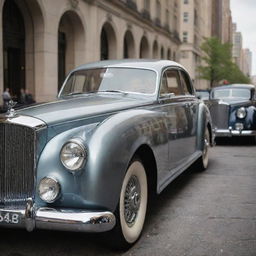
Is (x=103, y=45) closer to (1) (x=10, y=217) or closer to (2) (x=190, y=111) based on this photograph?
(2) (x=190, y=111)

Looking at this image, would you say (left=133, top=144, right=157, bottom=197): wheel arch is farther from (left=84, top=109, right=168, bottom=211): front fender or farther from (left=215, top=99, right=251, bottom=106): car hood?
(left=215, top=99, right=251, bottom=106): car hood

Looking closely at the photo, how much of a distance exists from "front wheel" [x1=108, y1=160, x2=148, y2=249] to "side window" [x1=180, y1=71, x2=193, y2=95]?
110 inches

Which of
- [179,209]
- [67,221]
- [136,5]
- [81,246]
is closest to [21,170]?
[67,221]

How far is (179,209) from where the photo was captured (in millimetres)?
5254

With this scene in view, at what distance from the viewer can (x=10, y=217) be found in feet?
11.1

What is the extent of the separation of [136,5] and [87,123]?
103ft

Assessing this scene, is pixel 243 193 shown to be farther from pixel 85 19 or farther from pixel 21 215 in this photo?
pixel 85 19

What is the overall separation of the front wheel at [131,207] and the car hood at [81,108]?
0.65 meters

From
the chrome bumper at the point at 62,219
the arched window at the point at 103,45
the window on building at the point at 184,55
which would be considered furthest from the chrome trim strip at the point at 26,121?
the window on building at the point at 184,55

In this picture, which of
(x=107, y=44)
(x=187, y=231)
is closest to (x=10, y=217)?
(x=187, y=231)

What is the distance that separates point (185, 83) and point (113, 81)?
1770mm

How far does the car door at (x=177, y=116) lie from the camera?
17.3ft

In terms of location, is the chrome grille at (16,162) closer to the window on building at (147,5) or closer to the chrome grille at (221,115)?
the chrome grille at (221,115)

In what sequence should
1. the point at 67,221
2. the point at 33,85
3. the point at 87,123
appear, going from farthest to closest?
the point at 33,85, the point at 87,123, the point at 67,221
